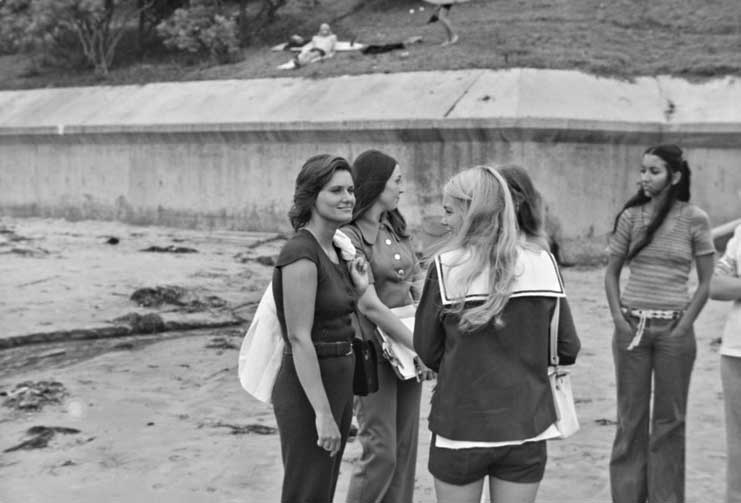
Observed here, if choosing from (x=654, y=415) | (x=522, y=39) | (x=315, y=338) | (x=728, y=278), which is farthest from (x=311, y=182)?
(x=522, y=39)

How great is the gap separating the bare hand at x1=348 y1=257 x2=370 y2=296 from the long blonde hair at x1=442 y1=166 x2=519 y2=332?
0.70 m

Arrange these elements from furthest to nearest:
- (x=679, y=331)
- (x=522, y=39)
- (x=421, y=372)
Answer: (x=522, y=39), (x=679, y=331), (x=421, y=372)

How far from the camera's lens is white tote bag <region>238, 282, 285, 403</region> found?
4387 millimetres

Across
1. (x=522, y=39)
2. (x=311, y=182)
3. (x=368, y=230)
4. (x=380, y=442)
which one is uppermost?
(x=522, y=39)

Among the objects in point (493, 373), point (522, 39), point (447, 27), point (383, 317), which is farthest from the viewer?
point (447, 27)

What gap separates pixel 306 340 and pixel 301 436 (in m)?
0.35

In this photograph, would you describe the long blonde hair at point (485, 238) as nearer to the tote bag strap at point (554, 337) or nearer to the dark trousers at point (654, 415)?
the tote bag strap at point (554, 337)

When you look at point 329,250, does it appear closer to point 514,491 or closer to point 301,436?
point 301,436

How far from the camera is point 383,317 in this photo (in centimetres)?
503

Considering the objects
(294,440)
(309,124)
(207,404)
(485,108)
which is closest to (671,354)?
(294,440)

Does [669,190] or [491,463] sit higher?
[669,190]

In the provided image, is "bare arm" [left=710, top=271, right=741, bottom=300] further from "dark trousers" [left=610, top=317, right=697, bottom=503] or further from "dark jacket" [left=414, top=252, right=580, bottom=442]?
"dark jacket" [left=414, top=252, right=580, bottom=442]

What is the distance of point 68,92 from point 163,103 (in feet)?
9.83

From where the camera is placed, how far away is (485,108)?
15.8 meters
